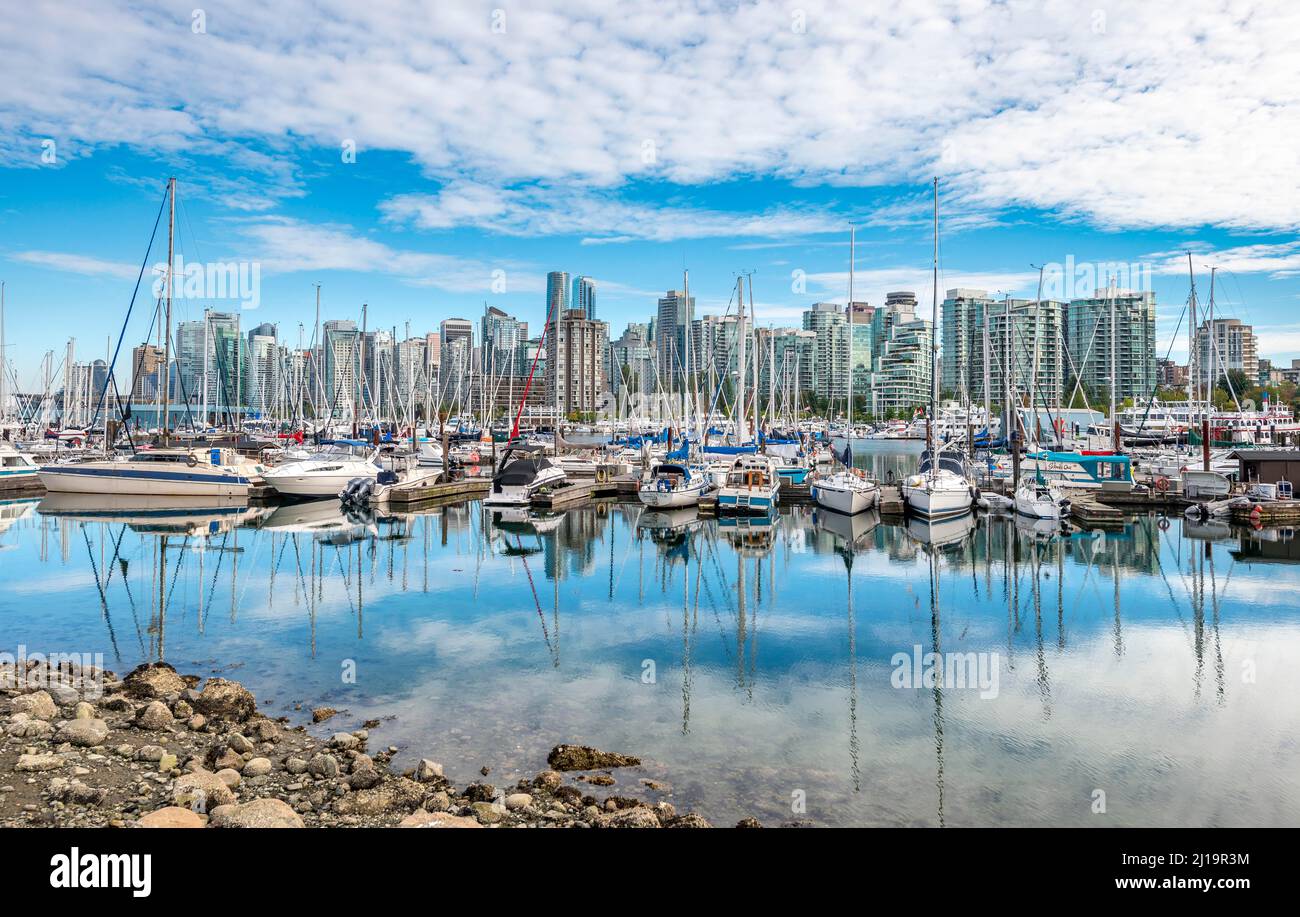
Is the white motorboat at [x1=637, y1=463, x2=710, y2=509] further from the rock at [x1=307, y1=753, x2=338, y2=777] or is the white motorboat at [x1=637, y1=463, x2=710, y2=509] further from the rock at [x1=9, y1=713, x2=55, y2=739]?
the rock at [x1=9, y1=713, x2=55, y2=739]

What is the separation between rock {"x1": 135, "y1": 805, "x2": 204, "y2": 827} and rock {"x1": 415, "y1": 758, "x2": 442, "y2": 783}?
3.05 meters

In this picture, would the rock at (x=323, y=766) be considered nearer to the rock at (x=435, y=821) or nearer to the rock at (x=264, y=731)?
the rock at (x=264, y=731)

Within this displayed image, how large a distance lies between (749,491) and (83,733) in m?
37.1

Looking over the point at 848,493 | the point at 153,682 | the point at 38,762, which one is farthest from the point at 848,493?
the point at 38,762

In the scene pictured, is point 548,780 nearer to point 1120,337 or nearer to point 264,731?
point 264,731

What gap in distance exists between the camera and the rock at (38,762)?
38.6 ft

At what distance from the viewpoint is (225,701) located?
15.4 m

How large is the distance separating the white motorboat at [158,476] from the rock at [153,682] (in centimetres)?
3798

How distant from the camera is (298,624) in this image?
23.0m

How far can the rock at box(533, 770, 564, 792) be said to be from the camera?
12.1 metres
